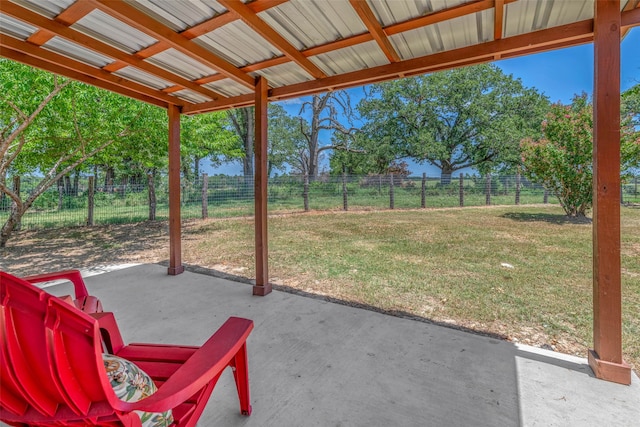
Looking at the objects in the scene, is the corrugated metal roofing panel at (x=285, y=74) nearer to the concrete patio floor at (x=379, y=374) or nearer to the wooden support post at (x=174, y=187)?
the wooden support post at (x=174, y=187)

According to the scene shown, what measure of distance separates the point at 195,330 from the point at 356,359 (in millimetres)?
1263

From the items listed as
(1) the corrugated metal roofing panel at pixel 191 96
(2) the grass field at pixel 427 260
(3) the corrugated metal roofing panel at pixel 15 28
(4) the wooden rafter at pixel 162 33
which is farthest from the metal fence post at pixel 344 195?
(3) the corrugated metal roofing panel at pixel 15 28

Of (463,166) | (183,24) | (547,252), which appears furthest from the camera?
(463,166)

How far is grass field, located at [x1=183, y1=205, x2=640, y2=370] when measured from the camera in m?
2.73

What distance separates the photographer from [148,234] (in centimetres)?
711

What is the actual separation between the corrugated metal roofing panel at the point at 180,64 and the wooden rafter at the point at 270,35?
842mm

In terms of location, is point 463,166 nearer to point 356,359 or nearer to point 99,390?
point 356,359

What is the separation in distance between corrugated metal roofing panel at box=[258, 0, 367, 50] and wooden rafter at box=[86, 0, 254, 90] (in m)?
0.65

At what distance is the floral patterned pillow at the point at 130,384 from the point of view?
91 centimetres

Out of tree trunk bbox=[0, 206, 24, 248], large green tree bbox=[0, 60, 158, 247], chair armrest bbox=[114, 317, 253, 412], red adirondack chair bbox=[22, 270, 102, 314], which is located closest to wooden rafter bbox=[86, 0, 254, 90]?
red adirondack chair bbox=[22, 270, 102, 314]

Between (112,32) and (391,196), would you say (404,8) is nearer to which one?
(112,32)

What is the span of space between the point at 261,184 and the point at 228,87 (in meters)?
1.15

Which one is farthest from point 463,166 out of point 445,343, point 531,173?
point 445,343

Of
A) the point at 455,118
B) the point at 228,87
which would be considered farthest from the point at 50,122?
the point at 455,118
